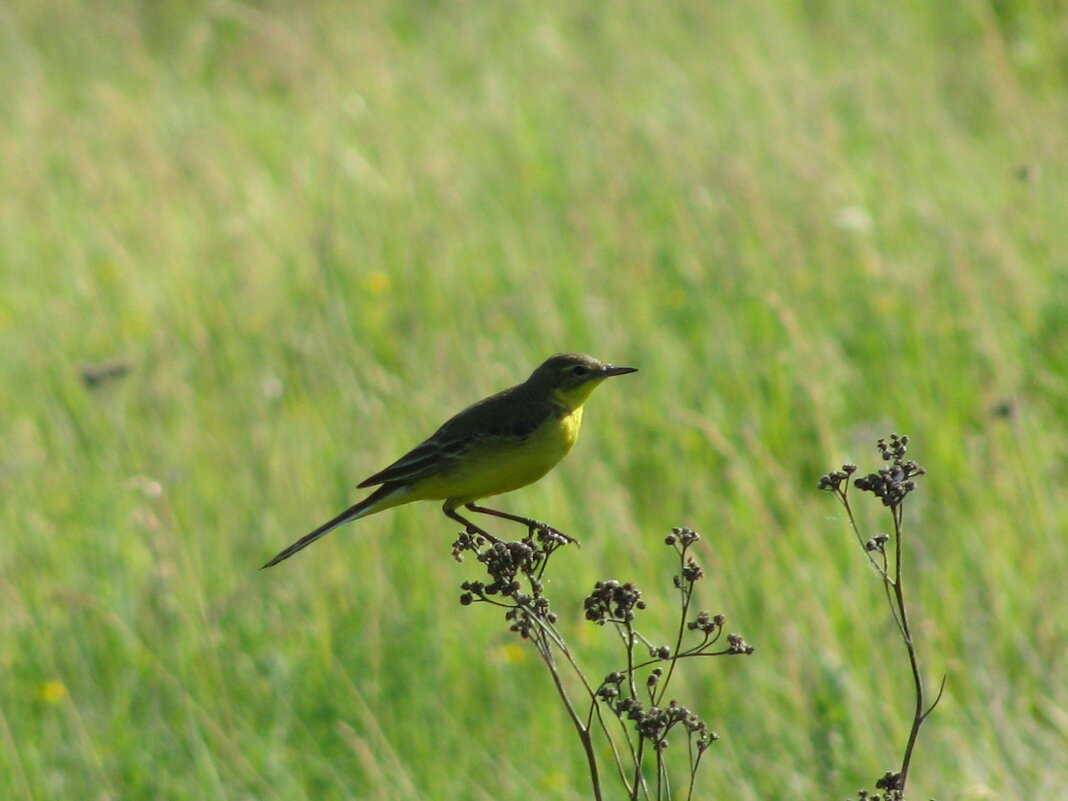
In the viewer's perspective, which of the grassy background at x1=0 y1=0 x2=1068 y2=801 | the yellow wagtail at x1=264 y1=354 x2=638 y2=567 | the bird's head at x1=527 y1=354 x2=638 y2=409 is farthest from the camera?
the grassy background at x1=0 y1=0 x2=1068 y2=801

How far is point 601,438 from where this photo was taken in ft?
21.0

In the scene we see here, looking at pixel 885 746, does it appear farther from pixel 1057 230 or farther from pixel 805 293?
pixel 1057 230

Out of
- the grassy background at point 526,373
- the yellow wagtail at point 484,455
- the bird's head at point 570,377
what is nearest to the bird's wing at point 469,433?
the yellow wagtail at point 484,455

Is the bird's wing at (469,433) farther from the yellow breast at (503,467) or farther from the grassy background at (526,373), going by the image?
the grassy background at (526,373)

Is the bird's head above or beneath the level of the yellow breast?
above

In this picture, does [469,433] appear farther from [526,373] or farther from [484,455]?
[526,373]

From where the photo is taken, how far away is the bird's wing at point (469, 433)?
4.07 meters

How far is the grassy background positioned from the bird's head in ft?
1.90

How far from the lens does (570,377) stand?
443 centimetres

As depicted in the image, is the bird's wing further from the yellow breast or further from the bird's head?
the bird's head

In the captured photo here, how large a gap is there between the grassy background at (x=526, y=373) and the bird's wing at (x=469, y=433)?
0.89 meters

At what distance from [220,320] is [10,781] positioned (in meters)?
3.37

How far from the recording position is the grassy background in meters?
4.92

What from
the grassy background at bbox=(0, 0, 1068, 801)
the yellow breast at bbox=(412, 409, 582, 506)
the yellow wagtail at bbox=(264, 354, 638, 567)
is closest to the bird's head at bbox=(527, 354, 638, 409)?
the yellow wagtail at bbox=(264, 354, 638, 567)
